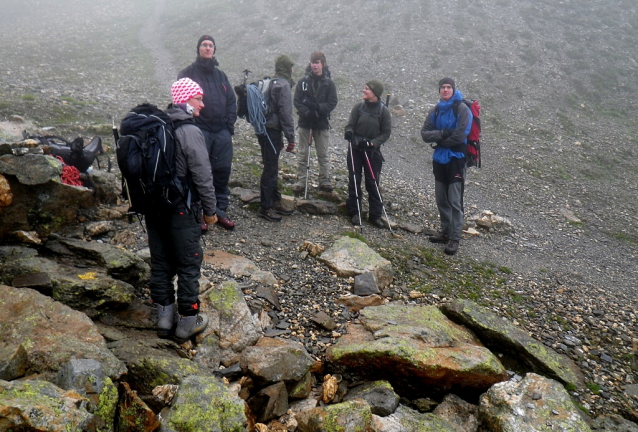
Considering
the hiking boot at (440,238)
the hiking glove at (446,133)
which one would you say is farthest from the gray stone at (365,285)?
the hiking glove at (446,133)

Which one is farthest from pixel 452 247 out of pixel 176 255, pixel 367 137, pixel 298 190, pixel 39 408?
pixel 39 408

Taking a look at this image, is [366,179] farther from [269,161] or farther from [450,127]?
[269,161]

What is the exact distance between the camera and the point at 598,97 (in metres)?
25.4

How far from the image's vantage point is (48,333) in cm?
477

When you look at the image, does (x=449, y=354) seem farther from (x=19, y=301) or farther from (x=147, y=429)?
(x=19, y=301)

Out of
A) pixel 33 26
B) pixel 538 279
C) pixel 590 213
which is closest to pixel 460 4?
pixel 590 213

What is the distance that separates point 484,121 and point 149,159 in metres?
20.4

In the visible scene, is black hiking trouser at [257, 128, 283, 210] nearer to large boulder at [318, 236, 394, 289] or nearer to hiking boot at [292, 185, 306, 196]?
hiking boot at [292, 185, 306, 196]

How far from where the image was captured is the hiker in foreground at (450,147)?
981 centimetres

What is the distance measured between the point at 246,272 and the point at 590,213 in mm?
12495

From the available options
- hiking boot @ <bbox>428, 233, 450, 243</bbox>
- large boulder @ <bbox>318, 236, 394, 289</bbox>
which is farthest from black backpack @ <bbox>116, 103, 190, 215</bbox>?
hiking boot @ <bbox>428, 233, 450, 243</bbox>

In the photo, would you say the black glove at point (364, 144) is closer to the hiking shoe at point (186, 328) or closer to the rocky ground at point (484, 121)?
the rocky ground at point (484, 121)

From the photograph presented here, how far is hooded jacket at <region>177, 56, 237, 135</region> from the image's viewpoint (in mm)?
8508

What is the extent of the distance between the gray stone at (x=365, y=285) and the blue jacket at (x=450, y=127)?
3542 millimetres
